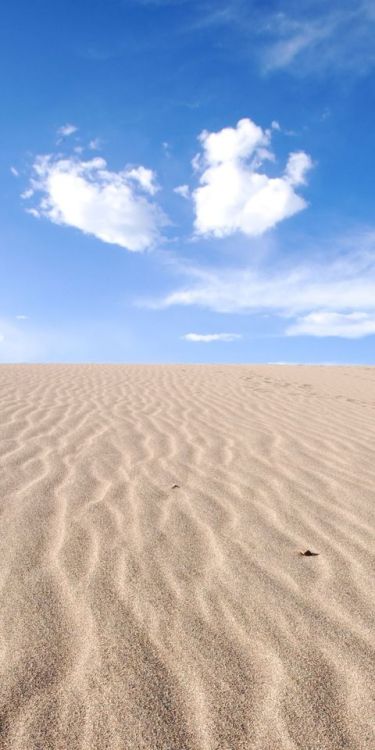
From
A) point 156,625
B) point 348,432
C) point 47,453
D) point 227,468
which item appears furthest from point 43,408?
point 156,625

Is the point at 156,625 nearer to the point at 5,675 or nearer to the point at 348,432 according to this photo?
the point at 5,675

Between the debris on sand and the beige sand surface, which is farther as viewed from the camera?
the debris on sand

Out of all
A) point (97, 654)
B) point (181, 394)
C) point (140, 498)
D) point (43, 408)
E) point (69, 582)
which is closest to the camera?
point (97, 654)

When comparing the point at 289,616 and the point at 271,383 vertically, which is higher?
the point at 271,383

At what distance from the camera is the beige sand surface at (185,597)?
1555mm

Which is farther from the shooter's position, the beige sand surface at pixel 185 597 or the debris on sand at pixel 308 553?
the debris on sand at pixel 308 553

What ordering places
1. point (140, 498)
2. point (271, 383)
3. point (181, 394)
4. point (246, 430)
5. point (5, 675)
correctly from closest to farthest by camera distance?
point (5, 675)
point (140, 498)
point (246, 430)
point (181, 394)
point (271, 383)

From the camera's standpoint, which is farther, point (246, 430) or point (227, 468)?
point (246, 430)

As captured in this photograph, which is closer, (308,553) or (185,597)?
(185,597)

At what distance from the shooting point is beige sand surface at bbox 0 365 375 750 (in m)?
1.55

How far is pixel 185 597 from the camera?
7.23 feet

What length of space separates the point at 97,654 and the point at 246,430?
4.19 m

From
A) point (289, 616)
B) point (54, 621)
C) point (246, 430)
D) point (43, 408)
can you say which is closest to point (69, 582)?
point (54, 621)

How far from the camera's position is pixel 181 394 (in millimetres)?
8922
